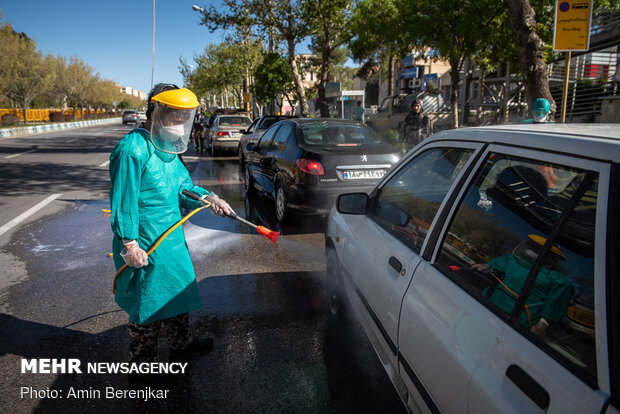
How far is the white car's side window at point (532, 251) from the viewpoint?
1209mm

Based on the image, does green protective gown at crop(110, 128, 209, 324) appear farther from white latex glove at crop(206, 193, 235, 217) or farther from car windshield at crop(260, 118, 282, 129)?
car windshield at crop(260, 118, 282, 129)

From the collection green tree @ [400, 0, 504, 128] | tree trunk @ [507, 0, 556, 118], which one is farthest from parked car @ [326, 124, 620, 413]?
green tree @ [400, 0, 504, 128]

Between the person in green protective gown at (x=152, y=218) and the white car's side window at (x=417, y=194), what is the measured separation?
4.27 ft

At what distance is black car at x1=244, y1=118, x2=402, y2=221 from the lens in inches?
226

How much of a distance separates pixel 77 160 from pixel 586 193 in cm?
1647

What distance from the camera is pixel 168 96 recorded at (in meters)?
2.43

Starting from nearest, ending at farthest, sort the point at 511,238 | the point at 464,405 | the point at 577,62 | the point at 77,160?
1. the point at 464,405
2. the point at 511,238
3. the point at 77,160
4. the point at 577,62

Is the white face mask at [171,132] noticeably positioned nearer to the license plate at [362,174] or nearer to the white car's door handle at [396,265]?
the white car's door handle at [396,265]

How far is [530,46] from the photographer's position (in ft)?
24.1

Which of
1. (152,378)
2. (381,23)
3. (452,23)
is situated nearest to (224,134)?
(381,23)

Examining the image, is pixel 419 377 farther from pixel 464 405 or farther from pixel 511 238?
pixel 511 238

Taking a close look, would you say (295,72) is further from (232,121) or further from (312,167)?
(312,167)

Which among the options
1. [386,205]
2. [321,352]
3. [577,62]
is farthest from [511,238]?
[577,62]

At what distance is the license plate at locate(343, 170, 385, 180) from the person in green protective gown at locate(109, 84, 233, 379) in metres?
3.35
